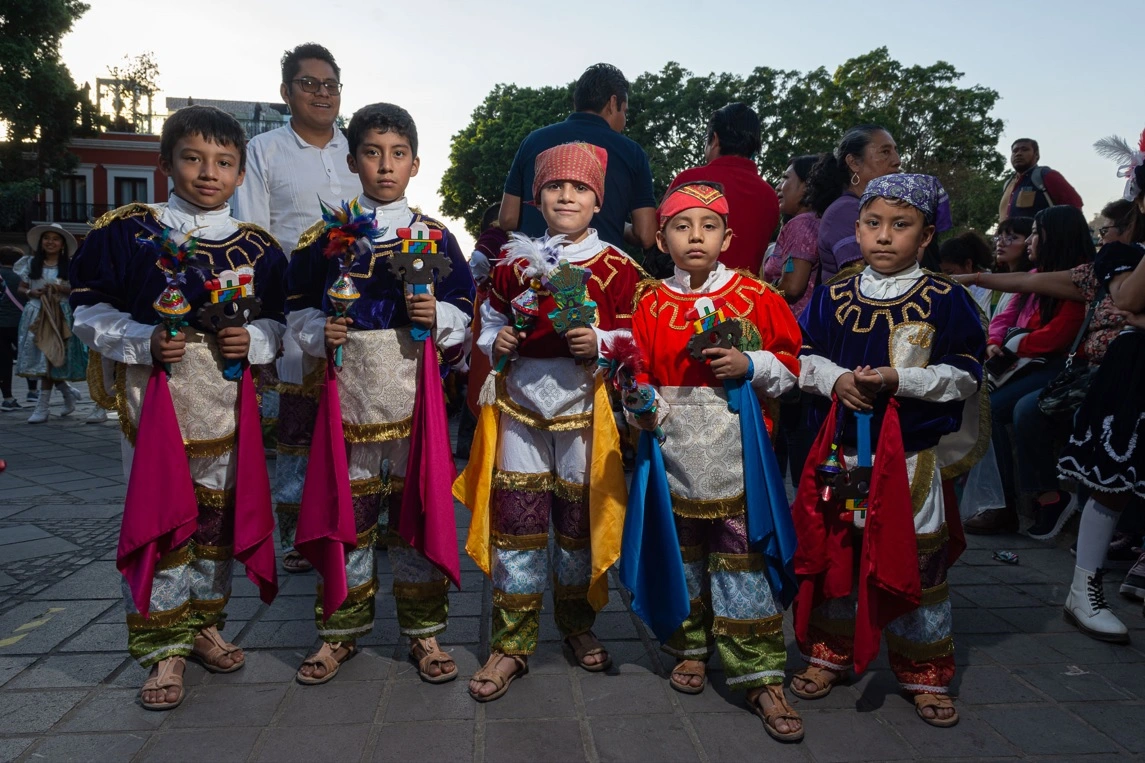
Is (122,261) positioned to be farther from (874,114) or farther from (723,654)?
(874,114)

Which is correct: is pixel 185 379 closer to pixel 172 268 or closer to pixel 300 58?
pixel 172 268

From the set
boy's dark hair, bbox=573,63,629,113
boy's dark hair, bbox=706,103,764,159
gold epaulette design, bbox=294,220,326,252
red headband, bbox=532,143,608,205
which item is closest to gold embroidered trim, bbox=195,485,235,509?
gold epaulette design, bbox=294,220,326,252

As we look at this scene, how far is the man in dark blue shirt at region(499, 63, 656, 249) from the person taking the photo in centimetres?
471

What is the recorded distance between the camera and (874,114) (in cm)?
3550

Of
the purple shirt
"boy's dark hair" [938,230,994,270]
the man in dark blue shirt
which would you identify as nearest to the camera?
the purple shirt

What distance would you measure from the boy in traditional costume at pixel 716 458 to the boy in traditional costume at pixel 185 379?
1.48m

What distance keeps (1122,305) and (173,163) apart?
160 inches

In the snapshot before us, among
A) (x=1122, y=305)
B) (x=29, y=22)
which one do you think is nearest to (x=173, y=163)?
(x=1122, y=305)

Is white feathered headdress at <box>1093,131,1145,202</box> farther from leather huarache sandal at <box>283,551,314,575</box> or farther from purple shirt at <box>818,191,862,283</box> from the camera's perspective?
leather huarache sandal at <box>283,551,314,575</box>

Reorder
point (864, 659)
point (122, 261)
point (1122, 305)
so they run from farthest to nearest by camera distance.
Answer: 1. point (1122, 305)
2. point (122, 261)
3. point (864, 659)

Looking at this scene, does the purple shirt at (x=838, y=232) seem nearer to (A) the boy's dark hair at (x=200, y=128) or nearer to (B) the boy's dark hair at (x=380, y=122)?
(B) the boy's dark hair at (x=380, y=122)

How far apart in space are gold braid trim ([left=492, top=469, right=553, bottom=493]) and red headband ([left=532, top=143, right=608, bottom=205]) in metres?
1.06

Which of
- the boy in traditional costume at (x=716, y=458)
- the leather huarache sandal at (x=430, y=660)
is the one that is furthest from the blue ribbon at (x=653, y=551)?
the leather huarache sandal at (x=430, y=660)

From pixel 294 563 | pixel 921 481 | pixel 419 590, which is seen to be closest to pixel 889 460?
pixel 921 481
